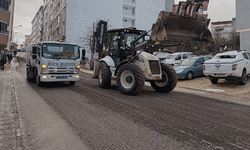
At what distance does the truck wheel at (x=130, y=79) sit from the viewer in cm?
700

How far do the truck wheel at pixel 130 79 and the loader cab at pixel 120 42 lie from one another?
104 cm

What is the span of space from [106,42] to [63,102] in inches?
172

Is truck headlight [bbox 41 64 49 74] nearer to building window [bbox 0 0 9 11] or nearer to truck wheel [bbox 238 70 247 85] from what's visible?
truck wheel [bbox 238 70 247 85]

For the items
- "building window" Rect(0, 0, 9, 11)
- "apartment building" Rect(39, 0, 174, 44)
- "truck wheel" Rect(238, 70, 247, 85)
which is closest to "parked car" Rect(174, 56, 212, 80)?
"truck wheel" Rect(238, 70, 247, 85)

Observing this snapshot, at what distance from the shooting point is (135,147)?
2.98 m

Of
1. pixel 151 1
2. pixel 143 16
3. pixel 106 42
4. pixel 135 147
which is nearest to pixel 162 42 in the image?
pixel 106 42

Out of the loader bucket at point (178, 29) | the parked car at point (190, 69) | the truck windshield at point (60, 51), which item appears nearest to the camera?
the loader bucket at point (178, 29)

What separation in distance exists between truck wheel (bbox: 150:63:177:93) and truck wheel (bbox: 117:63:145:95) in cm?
158

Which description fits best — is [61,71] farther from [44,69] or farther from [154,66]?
[154,66]

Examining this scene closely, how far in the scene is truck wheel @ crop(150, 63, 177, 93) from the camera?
7949 millimetres

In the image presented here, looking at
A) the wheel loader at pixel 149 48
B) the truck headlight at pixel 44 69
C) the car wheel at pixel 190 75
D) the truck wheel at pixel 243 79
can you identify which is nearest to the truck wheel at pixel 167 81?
the wheel loader at pixel 149 48

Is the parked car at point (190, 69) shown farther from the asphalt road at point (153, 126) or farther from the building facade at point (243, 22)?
the asphalt road at point (153, 126)

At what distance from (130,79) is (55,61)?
423cm

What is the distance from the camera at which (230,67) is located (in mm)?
9586
